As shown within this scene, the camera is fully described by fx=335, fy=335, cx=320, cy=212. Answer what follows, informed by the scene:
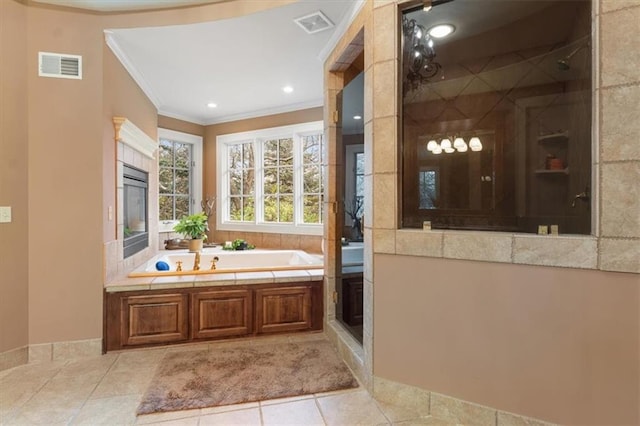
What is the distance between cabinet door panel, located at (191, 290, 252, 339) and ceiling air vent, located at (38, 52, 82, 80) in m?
1.95

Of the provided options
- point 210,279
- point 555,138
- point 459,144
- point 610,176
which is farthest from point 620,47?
point 210,279

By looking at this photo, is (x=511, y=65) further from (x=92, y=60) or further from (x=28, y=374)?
(x=28, y=374)

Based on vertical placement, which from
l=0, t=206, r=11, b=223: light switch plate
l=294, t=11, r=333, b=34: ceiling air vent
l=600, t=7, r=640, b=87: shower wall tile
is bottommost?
l=0, t=206, r=11, b=223: light switch plate

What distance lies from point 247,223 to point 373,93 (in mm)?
3316

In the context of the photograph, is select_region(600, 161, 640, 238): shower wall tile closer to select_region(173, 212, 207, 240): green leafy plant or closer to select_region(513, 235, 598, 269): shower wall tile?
select_region(513, 235, 598, 269): shower wall tile

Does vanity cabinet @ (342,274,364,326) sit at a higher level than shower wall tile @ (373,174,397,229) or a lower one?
lower

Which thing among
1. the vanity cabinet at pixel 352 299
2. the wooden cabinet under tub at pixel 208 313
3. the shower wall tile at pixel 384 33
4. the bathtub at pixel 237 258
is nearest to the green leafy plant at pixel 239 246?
the bathtub at pixel 237 258

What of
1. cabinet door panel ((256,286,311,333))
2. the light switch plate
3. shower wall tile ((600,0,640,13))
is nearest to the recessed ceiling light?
shower wall tile ((600,0,640,13))

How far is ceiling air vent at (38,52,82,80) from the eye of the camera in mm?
2475

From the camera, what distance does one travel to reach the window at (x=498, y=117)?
168 cm

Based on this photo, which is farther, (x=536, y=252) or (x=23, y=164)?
(x=23, y=164)

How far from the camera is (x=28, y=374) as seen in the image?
A: 2.30 metres

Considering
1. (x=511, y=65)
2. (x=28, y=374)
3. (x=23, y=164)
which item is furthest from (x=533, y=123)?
(x=28, y=374)

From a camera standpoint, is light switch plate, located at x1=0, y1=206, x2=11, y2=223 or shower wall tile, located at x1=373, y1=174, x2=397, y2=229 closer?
shower wall tile, located at x1=373, y1=174, x2=397, y2=229
